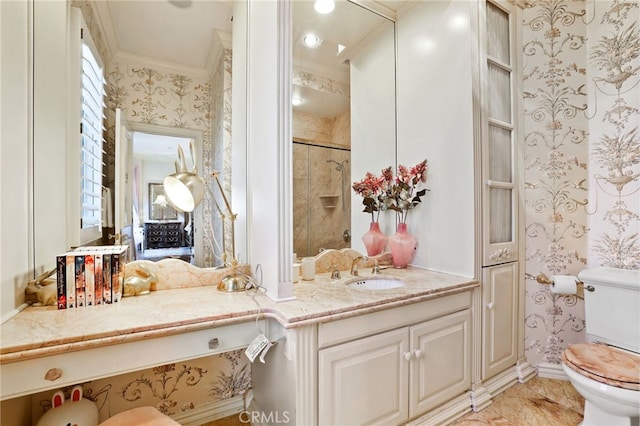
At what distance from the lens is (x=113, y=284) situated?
123 cm

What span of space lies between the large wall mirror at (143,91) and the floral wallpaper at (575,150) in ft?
6.73

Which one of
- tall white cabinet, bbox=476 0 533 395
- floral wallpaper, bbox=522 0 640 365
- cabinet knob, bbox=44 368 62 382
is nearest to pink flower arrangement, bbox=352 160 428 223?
tall white cabinet, bbox=476 0 533 395

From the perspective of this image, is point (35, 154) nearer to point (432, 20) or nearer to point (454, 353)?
point (454, 353)

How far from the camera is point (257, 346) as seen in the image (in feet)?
3.76

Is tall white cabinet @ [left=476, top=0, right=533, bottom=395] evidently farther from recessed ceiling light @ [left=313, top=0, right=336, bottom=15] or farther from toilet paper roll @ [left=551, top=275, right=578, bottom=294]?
recessed ceiling light @ [left=313, top=0, right=336, bottom=15]

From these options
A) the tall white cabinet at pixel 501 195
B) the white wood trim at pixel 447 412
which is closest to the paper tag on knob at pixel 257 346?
the white wood trim at pixel 447 412

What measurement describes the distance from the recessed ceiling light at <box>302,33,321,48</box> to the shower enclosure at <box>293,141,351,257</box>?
0.69 meters

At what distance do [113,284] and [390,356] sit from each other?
4.21 ft

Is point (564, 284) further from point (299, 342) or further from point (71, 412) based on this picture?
point (71, 412)

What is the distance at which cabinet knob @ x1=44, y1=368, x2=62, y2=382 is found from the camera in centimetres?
90

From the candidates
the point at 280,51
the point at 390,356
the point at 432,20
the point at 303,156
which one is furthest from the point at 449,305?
the point at 432,20

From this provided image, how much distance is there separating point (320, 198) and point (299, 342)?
3.42 ft

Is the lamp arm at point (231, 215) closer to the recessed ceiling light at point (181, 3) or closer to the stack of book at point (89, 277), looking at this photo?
the stack of book at point (89, 277)

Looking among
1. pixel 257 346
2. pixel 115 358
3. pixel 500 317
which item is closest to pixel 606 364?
pixel 500 317
